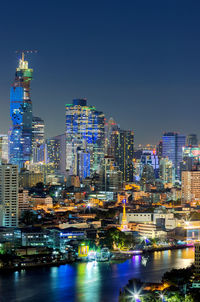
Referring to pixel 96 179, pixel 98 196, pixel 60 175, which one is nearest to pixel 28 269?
pixel 98 196

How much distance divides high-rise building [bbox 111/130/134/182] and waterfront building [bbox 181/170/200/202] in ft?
21.5

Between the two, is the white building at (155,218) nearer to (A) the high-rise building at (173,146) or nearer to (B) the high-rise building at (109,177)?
(B) the high-rise building at (109,177)

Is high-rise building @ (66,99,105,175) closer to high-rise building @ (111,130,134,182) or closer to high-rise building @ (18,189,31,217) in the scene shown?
high-rise building @ (111,130,134,182)

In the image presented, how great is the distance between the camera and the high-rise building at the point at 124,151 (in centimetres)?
3791

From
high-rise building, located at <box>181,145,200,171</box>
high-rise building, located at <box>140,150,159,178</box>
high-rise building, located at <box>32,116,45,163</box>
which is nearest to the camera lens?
high-rise building, located at <box>140,150,159,178</box>

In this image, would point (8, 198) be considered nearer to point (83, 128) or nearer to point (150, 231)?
point (150, 231)

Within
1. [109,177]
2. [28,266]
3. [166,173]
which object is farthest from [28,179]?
[28,266]

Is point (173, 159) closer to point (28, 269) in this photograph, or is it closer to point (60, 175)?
point (60, 175)

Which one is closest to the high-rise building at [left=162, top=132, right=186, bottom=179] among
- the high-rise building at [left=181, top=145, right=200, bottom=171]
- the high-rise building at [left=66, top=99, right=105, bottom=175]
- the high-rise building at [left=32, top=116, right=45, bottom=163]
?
the high-rise building at [left=181, top=145, right=200, bottom=171]

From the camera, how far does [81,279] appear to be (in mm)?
13367

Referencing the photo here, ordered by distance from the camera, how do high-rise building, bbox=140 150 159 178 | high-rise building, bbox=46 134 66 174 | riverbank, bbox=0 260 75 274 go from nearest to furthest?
riverbank, bbox=0 260 75 274
high-rise building, bbox=140 150 159 178
high-rise building, bbox=46 134 66 174

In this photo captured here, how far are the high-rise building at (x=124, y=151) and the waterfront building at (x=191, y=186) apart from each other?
21.5ft

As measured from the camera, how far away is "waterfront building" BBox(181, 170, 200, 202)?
3092 centimetres

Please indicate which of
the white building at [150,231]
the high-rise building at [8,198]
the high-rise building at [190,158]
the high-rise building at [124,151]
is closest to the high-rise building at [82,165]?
the high-rise building at [124,151]
